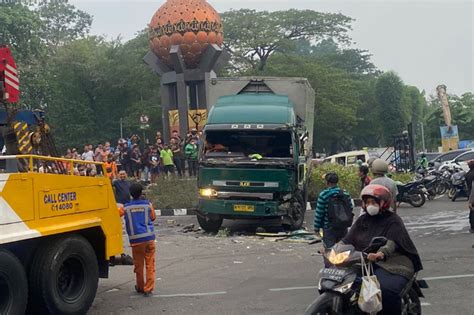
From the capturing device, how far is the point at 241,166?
12844 mm

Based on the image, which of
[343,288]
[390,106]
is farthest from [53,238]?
[390,106]

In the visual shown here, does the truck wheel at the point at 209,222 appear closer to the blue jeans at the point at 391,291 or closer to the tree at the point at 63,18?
the blue jeans at the point at 391,291

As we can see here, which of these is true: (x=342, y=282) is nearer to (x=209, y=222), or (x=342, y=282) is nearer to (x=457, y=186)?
(x=209, y=222)

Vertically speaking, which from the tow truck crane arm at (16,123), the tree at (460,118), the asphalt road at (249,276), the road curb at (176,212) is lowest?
the asphalt road at (249,276)

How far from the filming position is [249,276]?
29.7 ft

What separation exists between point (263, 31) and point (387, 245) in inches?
1765

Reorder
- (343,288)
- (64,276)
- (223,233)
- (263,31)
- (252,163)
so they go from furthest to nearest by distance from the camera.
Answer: (263,31), (223,233), (252,163), (64,276), (343,288)

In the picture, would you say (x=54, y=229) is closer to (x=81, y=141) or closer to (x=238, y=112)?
(x=238, y=112)

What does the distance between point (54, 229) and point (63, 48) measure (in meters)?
44.6

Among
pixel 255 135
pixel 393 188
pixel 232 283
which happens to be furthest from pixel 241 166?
pixel 393 188

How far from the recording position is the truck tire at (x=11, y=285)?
5.69m

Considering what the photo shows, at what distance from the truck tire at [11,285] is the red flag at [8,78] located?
3.11 meters

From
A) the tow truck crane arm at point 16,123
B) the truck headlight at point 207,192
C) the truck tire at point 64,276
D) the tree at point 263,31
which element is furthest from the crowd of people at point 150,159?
the tree at point 263,31

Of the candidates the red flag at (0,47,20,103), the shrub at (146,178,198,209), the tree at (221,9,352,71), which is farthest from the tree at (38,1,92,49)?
the red flag at (0,47,20,103)
